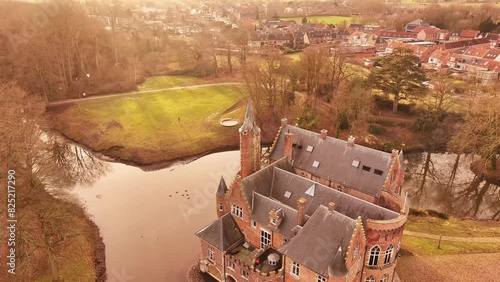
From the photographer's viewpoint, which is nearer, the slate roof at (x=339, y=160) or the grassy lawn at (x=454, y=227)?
the slate roof at (x=339, y=160)

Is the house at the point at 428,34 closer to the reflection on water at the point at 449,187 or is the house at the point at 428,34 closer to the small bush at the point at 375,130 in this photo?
the small bush at the point at 375,130

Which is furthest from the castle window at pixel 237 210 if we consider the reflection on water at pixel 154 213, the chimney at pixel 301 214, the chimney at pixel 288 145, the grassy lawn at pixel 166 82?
the grassy lawn at pixel 166 82

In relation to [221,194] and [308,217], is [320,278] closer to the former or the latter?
[308,217]

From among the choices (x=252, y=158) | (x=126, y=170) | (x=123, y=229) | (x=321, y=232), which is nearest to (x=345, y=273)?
(x=321, y=232)

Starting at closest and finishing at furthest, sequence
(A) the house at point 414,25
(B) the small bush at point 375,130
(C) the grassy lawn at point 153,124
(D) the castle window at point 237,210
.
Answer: (D) the castle window at point 237,210, (C) the grassy lawn at point 153,124, (B) the small bush at point 375,130, (A) the house at point 414,25

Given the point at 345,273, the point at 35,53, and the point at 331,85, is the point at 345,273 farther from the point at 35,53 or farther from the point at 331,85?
the point at 35,53

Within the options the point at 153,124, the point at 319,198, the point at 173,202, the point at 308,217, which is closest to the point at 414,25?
the point at 153,124
